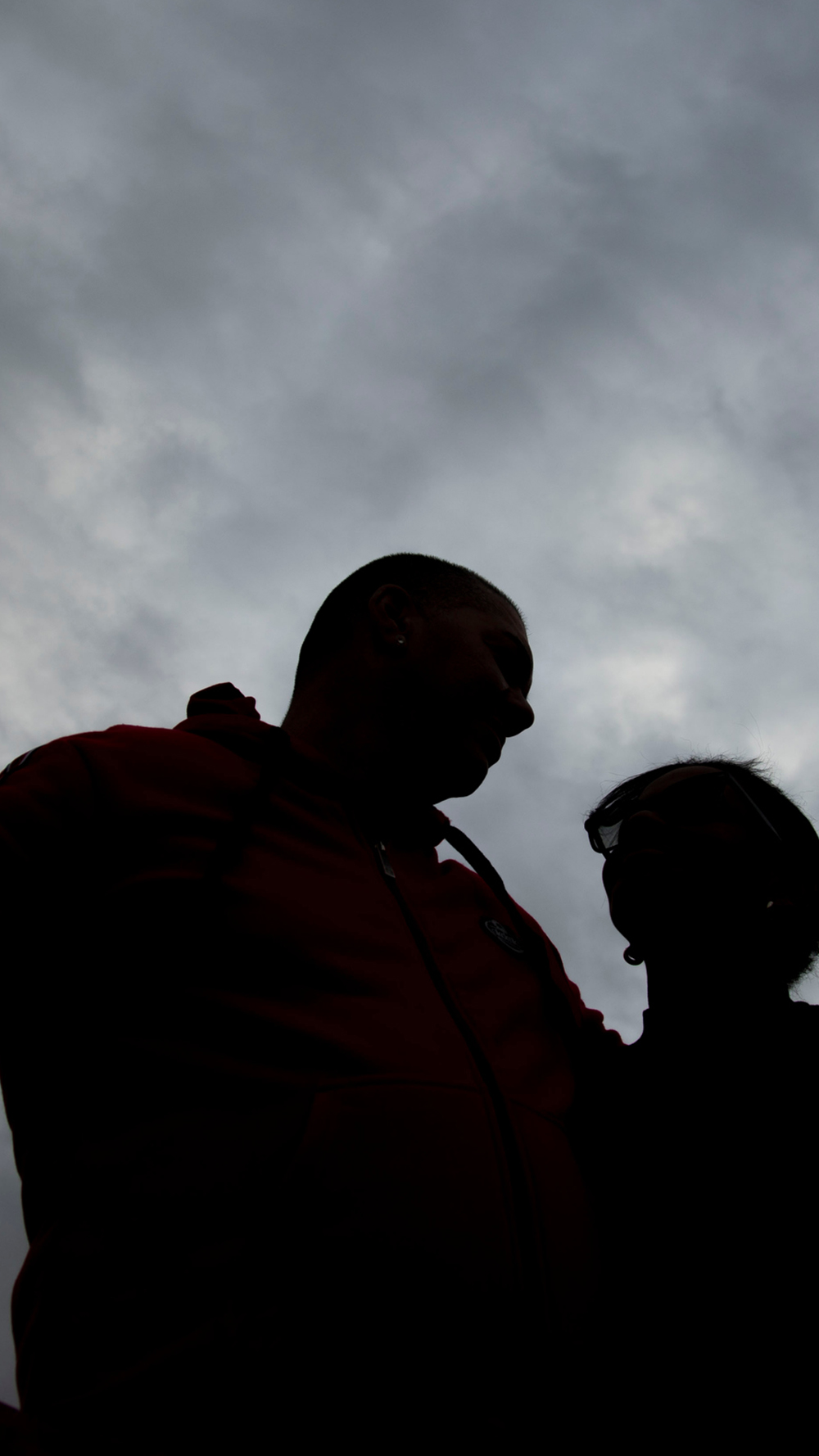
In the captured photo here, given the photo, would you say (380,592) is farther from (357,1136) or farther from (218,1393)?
(218,1393)

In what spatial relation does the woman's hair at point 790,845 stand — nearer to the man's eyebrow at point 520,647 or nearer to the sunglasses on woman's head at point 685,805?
the sunglasses on woman's head at point 685,805

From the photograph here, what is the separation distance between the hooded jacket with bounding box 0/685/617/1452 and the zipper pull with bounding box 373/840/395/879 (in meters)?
0.05

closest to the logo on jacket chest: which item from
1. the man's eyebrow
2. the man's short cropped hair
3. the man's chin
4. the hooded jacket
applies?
the hooded jacket

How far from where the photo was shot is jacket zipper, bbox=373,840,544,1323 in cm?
169

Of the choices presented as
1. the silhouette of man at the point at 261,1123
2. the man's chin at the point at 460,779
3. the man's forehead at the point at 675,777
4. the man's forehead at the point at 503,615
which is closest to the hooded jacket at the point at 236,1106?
the silhouette of man at the point at 261,1123

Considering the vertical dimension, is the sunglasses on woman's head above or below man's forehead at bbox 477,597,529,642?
below

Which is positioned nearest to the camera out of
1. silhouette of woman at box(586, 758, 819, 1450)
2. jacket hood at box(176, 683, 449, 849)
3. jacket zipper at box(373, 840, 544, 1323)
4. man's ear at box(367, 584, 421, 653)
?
jacket zipper at box(373, 840, 544, 1323)

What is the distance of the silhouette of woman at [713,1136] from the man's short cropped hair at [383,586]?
115 centimetres

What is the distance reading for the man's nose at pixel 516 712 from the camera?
314 centimetres

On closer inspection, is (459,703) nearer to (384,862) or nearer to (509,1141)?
(384,862)

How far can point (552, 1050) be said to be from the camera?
246 centimetres

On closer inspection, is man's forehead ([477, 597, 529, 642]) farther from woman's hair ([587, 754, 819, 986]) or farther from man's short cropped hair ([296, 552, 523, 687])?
woman's hair ([587, 754, 819, 986])

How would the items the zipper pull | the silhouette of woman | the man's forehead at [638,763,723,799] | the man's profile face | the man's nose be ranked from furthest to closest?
1. the man's forehead at [638,763,723,799]
2. the man's nose
3. the man's profile face
4. the zipper pull
5. the silhouette of woman

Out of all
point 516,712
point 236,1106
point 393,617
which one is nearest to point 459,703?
point 516,712
